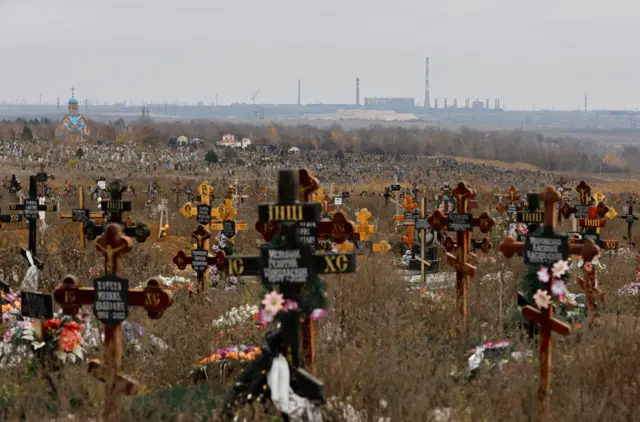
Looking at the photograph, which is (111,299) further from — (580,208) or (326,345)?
(580,208)

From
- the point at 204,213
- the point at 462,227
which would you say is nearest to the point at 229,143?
the point at 204,213

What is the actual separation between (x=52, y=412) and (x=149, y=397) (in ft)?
2.32

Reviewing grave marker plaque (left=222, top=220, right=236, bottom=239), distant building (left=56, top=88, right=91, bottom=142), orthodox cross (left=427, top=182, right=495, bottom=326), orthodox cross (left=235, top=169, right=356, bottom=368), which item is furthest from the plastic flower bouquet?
distant building (left=56, top=88, right=91, bottom=142)

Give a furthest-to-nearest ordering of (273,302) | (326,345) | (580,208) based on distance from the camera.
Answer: (580,208), (326,345), (273,302)

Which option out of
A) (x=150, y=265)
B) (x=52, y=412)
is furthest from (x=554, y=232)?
(x=150, y=265)

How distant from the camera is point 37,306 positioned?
810cm

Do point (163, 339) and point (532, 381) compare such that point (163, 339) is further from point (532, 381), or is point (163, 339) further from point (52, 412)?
point (532, 381)

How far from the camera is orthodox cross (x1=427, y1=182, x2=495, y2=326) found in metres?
11.5

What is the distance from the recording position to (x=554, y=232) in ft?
24.8

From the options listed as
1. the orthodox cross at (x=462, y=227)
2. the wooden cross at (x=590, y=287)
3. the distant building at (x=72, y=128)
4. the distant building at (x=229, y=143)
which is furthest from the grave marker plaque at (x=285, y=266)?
the distant building at (x=72, y=128)

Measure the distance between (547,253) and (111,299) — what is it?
321 cm

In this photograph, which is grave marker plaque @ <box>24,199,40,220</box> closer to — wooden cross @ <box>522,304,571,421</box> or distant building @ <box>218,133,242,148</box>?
wooden cross @ <box>522,304,571,421</box>

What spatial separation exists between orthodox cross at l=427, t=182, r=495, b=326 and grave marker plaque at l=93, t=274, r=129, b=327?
5.01m

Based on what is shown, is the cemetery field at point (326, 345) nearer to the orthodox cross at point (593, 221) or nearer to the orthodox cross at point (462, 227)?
the orthodox cross at point (462, 227)
